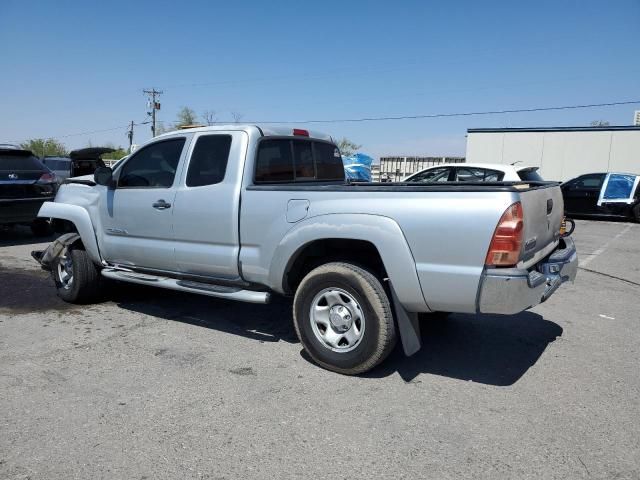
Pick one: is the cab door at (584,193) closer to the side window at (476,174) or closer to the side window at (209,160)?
the side window at (476,174)

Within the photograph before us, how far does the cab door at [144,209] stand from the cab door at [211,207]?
16cm

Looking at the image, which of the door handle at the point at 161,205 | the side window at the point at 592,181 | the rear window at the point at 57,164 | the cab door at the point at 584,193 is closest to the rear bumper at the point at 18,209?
the door handle at the point at 161,205

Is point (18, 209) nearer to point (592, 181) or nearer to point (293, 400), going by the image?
point (293, 400)

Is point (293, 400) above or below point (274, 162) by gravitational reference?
below

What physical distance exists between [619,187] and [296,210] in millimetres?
15379

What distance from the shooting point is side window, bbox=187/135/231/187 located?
4.57 meters

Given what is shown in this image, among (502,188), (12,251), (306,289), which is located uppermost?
(502,188)

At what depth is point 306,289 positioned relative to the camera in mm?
3998

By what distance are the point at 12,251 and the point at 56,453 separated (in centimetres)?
805

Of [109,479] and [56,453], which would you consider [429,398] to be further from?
[56,453]

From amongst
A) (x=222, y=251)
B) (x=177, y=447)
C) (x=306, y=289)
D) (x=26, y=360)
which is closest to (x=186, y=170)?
(x=222, y=251)

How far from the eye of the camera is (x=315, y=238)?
12.7 feet

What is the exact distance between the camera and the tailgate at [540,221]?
3410 millimetres

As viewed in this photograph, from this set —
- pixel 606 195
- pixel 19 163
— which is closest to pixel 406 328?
pixel 19 163
